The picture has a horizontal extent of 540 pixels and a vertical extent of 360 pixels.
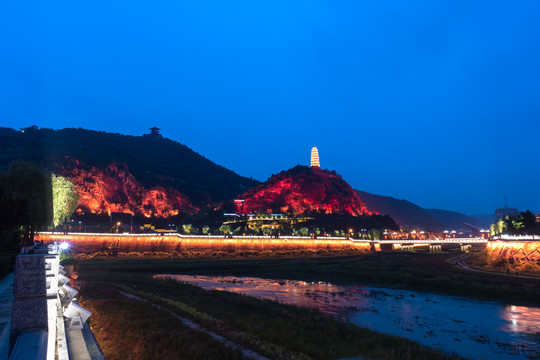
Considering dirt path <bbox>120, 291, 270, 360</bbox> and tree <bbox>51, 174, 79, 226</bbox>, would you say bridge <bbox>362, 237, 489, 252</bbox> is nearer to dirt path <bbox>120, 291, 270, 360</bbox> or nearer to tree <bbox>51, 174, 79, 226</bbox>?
tree <bbox>51, 174, 79, 226</bbox>

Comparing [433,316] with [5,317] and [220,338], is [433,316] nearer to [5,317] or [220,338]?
[220,338]

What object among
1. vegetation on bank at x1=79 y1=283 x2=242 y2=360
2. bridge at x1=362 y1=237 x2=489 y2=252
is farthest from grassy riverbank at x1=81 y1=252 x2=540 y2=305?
bridge at x1=362 y1=237 x2=489 y2=252

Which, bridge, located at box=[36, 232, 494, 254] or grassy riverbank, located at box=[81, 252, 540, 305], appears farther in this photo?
bridge, located at box=[36, 232, 494, 254]

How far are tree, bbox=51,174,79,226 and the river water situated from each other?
38.2 meters

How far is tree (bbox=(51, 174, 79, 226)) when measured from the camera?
6862cm

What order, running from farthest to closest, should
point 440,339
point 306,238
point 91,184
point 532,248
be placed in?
point 91,184 < point 306,238 < point 532,248 < point 440,339

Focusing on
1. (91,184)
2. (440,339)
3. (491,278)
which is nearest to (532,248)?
(491,278)

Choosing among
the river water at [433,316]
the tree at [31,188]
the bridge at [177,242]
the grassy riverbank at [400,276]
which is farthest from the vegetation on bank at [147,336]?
the bridge at [177,242]

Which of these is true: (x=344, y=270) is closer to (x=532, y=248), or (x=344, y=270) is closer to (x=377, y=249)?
(x=532, y=248)

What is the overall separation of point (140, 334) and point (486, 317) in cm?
3308

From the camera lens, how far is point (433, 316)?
35.7m

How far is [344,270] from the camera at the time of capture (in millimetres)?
71375

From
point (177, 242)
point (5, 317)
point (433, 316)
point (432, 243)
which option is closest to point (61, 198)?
point (177, 242)

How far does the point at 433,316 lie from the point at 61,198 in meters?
67.0
